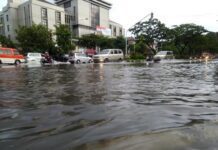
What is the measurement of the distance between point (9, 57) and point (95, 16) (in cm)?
6216

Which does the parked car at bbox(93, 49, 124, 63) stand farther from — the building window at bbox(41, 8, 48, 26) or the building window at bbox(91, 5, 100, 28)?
the building window at bbox(91, 5, 100, 28)

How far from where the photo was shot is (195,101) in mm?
5516

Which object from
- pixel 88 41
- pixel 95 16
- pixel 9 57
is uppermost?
pixel 95 16

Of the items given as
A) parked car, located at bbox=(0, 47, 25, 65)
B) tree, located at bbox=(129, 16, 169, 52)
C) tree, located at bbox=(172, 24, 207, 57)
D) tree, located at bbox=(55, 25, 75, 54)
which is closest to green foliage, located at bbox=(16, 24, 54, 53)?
tree, located at bbox=(55, 25, 75, 54)

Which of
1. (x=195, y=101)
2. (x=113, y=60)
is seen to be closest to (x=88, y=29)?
(x=113, y=60)

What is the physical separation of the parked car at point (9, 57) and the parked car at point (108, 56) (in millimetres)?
8946

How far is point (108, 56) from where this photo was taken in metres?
33.6

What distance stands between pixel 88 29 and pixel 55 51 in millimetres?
40151

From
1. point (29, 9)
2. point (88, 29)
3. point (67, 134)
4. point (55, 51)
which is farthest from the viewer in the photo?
point (88, 29)

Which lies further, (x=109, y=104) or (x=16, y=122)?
(x=109, y=104)

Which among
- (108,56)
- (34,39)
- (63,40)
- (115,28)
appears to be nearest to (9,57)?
(108,56)

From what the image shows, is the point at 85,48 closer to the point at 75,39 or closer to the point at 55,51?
the point at 75,39

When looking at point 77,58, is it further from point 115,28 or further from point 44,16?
point 115,28

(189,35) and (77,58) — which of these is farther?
(189,35)
